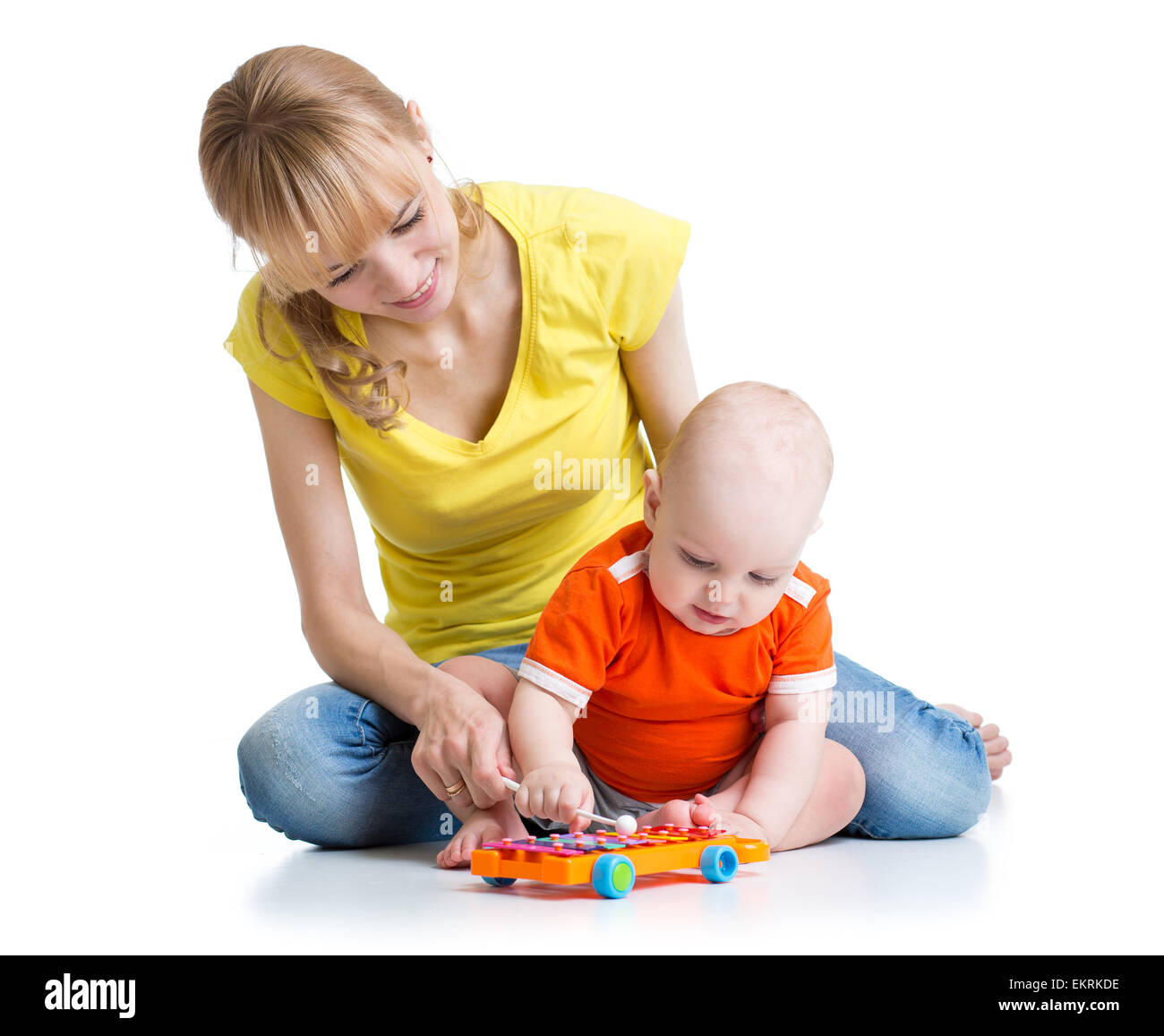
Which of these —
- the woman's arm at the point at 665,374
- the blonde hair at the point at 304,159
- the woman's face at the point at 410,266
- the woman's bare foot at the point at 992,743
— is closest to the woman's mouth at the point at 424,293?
the woman's face at the point at 410,266

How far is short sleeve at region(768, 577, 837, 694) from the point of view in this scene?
1681 mm

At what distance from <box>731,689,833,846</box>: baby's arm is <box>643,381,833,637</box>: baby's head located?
5.9 inches

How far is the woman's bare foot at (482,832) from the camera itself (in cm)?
162

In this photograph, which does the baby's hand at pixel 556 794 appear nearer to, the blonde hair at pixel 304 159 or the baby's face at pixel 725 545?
the baby's face at pixel 725 545

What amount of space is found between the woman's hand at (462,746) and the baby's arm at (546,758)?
24 millimetres

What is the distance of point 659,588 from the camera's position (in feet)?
5.28

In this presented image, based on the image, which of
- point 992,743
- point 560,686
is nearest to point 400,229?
→ point 560,686

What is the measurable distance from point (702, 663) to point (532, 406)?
49 centimetres

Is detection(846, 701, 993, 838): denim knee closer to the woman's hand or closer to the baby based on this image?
the baby

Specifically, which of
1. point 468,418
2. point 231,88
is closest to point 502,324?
point 468,418

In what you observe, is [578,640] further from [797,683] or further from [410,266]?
[410,266]

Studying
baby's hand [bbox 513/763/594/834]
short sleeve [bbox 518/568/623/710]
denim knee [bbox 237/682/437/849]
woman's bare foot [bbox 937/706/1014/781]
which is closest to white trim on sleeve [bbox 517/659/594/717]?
short sleeve [bbox 518/568/623/710]
